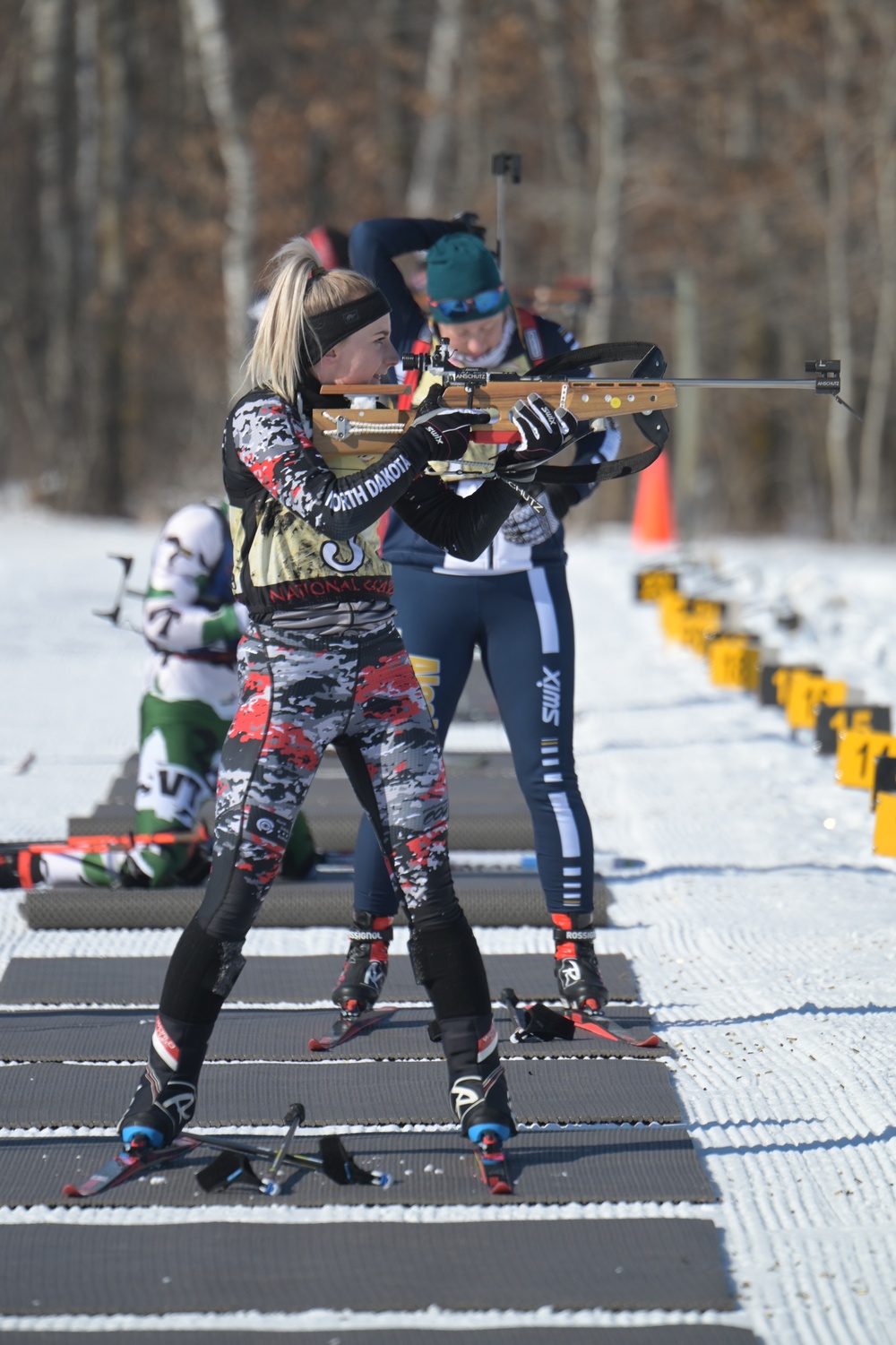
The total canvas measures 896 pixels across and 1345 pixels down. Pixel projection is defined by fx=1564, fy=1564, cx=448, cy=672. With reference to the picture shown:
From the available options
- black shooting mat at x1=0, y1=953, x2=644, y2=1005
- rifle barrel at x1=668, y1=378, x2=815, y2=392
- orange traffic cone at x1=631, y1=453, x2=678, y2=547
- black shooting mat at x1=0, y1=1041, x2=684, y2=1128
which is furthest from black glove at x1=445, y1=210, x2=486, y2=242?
orange traffic cone at x1=631, y1=453, x2=678, y2=547

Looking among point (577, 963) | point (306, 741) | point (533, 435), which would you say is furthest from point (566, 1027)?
point (533, 435)

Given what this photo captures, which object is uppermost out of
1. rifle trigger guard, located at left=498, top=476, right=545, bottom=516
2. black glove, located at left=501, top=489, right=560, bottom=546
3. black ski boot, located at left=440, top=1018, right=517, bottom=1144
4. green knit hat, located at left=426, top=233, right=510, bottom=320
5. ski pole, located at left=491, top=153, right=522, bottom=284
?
ski pole, located at left=491, top=153, right=522, bottom=284

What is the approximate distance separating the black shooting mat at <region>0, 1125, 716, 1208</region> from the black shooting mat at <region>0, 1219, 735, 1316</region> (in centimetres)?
11

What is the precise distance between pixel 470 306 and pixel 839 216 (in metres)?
21.2

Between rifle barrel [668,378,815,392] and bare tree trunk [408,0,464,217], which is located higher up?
bare tree trunk [408,0,464,217]

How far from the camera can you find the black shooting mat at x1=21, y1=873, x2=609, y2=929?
4773 mm

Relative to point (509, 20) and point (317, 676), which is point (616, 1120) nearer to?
point (317, 676)

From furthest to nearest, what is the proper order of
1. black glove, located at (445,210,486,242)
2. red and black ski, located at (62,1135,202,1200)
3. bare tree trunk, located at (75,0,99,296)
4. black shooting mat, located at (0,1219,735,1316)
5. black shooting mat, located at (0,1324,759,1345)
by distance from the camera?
bare tree trunk, located at (75,0,99,296), black glove, located at (445,210,486,242), red and black ski, located at (62,1135,202,1200), black shooting mat, located at (0,1219,735,1316), black shooting mat, located at (0,1324,759,1345)

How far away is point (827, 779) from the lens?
664 centimetres

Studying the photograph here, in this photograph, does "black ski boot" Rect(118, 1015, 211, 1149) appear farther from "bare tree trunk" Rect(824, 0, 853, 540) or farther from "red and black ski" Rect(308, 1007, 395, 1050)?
"bare tree trunk" Rect(824, 0, 853, 540)

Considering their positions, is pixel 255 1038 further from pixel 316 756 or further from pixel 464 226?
pixel 464 226

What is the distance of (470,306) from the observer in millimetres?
4059

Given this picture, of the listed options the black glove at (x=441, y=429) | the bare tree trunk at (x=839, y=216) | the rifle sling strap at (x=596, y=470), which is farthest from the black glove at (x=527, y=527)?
the bare tree trunk at (x=839, y=216)

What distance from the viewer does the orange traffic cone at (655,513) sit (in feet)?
53.8
